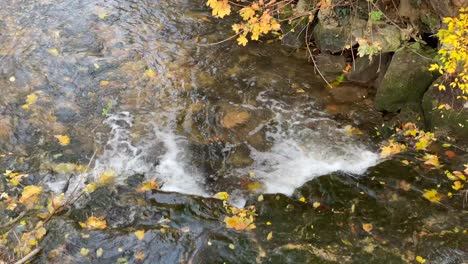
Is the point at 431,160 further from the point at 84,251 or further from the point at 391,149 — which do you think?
the point at 84,251

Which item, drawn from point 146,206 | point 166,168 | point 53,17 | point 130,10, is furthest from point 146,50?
point 146,206

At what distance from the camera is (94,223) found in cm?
517

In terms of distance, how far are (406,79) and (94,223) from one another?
4.82 metres

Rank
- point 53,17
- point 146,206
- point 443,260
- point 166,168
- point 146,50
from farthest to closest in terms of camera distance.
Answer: point 53,17, point 146,50, point 166,168, point 146,206, point 443,260

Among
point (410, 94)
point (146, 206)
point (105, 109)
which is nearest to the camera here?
point (146, 206)

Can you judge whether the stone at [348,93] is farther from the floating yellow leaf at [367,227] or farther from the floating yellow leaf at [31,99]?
the floating yellow leaf at [31,99]

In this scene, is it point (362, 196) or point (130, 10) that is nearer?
point (362, 196)

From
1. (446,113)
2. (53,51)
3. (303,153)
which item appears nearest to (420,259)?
(303,153)

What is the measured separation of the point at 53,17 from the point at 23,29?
72cm

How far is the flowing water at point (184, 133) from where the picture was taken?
16.4ft

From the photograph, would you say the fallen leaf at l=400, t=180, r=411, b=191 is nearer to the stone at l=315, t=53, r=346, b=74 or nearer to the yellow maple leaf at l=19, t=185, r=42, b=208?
the stone at l=315, t=53, r=346, b=74

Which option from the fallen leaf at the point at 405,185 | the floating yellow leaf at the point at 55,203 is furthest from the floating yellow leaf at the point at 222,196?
the fallen leaf at the point at 405,185

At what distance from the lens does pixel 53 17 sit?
9359 mm

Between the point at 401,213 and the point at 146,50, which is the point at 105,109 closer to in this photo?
the point at 146,50
